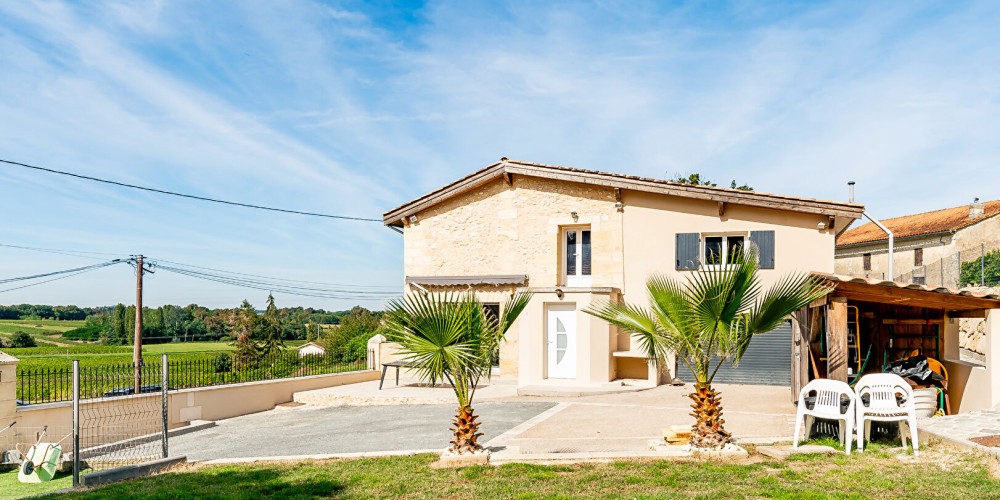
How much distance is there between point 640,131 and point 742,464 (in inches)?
579

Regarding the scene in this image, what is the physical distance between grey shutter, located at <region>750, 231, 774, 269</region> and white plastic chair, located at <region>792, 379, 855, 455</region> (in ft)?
25.5

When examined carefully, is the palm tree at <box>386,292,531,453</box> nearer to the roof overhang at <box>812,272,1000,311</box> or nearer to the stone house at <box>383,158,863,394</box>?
the roof overhang at <box>812,272,1000,311</box>

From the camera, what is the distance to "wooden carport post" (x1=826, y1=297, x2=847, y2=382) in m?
9.45

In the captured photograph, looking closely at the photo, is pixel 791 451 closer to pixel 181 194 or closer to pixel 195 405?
pixel 195 405

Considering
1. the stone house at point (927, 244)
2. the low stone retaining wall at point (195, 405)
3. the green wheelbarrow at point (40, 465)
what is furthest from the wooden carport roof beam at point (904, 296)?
the stone house at point (927, 244)

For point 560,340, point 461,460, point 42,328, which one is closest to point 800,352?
point 560,340

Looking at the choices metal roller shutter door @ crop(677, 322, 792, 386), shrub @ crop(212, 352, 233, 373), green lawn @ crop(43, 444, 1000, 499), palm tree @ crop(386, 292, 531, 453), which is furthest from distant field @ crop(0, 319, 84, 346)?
palm tree @ crop(386, 292, 531, 453)

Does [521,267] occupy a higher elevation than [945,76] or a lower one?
lower

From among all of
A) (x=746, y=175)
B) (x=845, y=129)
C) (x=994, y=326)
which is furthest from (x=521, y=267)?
(x=746, y=175)

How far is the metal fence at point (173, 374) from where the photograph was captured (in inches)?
440

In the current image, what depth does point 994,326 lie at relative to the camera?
9.53 m

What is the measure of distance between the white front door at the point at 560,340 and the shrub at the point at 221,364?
795 cm

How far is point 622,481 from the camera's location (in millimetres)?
6199

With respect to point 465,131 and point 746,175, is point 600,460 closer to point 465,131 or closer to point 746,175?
point 465,131
